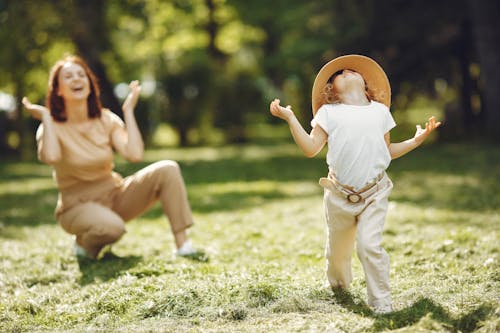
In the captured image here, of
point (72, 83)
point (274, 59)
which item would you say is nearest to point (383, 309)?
point (72, 83)

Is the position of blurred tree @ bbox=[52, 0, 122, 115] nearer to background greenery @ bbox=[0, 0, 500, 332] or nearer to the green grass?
background greenery @ bbox=[0, 0, 500, 332]

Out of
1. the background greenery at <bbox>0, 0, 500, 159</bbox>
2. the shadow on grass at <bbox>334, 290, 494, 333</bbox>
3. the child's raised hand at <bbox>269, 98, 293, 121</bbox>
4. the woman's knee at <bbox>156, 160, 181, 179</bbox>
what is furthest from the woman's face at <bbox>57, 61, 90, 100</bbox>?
the background greenery at <bbox>0, 0, 500, 159</bbox>

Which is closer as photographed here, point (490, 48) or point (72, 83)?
point (72, 83)

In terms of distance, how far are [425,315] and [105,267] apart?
9.38 ft

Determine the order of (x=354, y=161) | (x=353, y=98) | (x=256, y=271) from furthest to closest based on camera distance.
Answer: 1. (x=256, y=271)
2. (x=353, y=98)
3. (x=354, y=161)

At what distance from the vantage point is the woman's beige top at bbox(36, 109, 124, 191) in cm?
562

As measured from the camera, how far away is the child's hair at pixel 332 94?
13.5 ft

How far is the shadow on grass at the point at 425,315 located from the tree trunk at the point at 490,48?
12284 millimetres

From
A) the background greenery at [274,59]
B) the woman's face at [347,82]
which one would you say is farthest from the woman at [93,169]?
the background greenery at [274,59]

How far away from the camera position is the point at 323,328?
3.54 meters

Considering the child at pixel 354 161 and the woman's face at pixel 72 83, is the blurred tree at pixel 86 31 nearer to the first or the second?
the woman's face at pixel 72 83

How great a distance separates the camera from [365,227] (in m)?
3.82

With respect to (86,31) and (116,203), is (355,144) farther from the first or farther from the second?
(86,31)

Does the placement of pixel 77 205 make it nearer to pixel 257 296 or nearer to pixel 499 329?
pixel 257 296
